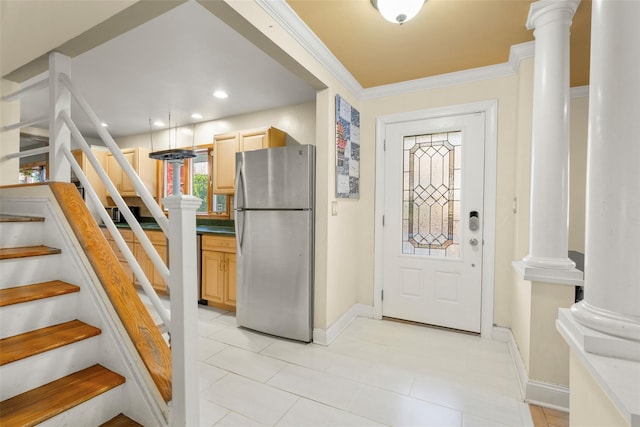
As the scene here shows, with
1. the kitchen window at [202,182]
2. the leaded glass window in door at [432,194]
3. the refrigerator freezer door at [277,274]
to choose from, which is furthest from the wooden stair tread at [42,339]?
the kitchen window at [202,182]

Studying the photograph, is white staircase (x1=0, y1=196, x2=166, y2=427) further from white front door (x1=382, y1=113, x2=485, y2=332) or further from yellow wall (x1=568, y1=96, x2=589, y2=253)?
yellow wall (x1=568, y1=96, x2=589, y2=253)

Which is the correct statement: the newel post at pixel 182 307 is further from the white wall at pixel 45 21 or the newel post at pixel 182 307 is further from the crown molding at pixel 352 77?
the crown molding at pixel 352 77

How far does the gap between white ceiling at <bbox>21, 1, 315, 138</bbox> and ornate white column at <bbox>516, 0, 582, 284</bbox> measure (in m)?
2.01

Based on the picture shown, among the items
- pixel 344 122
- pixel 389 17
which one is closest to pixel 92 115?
pixel 389 17

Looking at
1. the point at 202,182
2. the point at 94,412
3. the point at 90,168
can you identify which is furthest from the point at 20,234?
the point at 90,168

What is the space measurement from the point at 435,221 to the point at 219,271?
249 cm

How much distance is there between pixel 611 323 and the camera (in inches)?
34.2

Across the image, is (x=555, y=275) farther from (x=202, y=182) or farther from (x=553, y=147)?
(x=202, y=182)

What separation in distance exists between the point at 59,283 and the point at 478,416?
7.99ft

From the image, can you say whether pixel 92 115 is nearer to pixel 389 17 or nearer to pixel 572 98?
pixel 389 17

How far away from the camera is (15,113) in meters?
2.34

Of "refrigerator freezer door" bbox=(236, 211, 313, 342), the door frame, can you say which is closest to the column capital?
the door frame

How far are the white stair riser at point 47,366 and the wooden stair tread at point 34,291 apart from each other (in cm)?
28

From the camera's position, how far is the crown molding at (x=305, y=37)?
1744 mm
